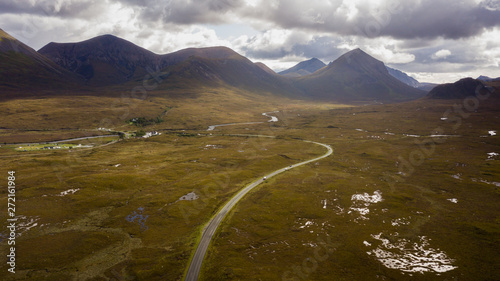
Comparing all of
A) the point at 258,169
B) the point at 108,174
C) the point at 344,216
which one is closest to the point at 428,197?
the point at 344,216

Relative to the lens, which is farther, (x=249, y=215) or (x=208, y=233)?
(x=249, y=215)

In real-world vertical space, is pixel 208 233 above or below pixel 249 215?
below

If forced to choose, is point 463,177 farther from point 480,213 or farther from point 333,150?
point 333,150

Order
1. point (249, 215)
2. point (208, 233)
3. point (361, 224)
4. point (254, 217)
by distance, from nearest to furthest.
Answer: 1. point (208, 233)
2. point (361, 224)
3. point (254, 217)
4. point (249, 215)

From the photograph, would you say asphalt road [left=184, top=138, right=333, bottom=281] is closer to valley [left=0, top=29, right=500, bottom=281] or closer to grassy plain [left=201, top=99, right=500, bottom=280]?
valley [left=0, top=29, right=500, bottom=281]

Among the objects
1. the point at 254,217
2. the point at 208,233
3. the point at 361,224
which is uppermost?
the point at 361,224

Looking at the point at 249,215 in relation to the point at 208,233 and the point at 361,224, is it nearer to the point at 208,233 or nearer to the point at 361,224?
the point at 208,233

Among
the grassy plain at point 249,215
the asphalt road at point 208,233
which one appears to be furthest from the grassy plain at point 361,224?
the asphalt road at point 208,233

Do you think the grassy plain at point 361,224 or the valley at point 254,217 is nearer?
the grassy plain at point 361,224

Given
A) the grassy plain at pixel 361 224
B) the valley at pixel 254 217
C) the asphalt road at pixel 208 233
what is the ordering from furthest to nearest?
the valley at pixel 254 217 → the grassy plain at pixel 361 224 → the asphalt road at pixel 208 233

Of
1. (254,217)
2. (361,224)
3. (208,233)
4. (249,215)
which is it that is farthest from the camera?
(249,215)

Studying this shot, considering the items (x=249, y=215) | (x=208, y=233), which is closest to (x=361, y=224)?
(x=249, y=215)

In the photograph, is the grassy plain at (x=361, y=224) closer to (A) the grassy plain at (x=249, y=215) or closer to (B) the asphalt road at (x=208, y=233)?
(A) the grassy plain at (x=249, y=215)

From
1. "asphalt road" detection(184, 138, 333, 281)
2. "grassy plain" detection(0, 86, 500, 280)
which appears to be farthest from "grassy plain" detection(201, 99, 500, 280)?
"asphalt road" detection(184, 138, 333, 281)
